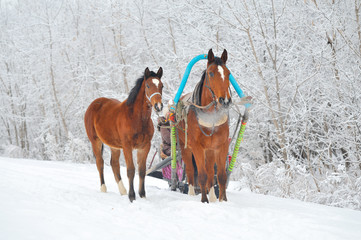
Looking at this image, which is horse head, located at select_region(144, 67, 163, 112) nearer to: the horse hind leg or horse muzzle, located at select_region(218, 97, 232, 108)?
horse muzzle, located at select_region(218, 97, 232, 108)

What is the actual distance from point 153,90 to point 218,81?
1038mm

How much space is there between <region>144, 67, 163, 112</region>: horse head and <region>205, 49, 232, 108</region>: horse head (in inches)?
28.3

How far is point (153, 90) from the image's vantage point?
166 inches

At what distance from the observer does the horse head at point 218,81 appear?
139 inches

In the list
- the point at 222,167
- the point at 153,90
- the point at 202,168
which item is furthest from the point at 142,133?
the point at 222,167

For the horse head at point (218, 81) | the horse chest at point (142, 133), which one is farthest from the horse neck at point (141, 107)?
the horse head at point (218, 81)

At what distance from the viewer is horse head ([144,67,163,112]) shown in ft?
13.4

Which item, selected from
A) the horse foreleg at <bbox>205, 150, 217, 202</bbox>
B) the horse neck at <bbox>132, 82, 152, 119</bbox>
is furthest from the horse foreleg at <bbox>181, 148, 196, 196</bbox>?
the horse neck at <bbox>132, 82, 152, 119</bbox>

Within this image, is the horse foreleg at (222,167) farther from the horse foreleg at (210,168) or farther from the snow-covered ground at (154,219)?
the snow-covered ground at (154,219)

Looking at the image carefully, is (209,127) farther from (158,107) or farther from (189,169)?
(189,169)

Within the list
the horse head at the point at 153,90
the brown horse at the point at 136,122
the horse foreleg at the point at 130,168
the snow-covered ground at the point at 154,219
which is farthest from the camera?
the horse foreleg at the point at 130,168

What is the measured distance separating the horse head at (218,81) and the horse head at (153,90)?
719mm

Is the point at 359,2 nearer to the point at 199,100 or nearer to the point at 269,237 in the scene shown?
the point at 199,100

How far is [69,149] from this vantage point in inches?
558
